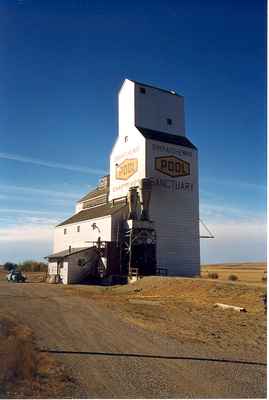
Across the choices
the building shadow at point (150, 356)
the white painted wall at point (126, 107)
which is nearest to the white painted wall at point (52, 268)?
the white painted wall at point (126, 107)

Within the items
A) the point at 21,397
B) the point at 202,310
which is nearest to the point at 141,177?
the point at 202,310

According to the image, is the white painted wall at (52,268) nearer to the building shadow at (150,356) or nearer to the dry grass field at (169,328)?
the dry grass field at (169,328)

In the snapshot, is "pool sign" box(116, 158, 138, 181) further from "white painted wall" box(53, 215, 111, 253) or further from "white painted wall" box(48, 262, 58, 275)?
"white painted wall" box(48, 262, 58, 275)

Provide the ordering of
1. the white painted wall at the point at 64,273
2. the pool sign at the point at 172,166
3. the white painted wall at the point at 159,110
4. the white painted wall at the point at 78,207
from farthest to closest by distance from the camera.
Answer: the white painted wall at the point at 78,207 < the white painted wall at the point at 159,110 < the pool sign at the point at 172,166 < the white painted wall at the point at 64,273

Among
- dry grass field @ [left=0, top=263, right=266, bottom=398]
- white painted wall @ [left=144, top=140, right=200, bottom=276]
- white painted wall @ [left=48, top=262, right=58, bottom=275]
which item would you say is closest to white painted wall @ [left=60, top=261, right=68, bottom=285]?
white painted wall @ [left=48, top=262, right=58, bottom=275]

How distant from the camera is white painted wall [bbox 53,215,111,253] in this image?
129ft

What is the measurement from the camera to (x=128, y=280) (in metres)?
35.2

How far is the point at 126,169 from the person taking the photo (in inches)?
1689

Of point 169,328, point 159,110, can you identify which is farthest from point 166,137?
point 169,328

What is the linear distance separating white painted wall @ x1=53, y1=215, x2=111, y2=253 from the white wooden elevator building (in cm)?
9

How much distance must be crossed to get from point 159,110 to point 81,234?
15.7m

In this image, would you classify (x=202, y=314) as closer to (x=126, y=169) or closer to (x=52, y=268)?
(x=52, y=268)

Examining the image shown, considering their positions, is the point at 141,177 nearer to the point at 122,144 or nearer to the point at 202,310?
the point at 122,144

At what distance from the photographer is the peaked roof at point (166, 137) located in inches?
1618
